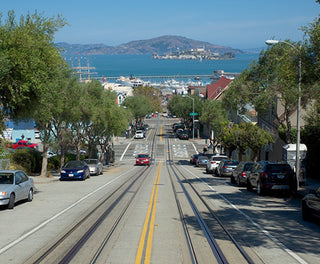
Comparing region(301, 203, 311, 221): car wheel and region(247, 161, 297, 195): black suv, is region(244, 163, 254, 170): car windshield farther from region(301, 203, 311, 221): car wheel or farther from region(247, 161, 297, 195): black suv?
region(301, 203, 311, 221): car wheel

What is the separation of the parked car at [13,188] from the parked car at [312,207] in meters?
10.1

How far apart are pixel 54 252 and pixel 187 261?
9.79 ft

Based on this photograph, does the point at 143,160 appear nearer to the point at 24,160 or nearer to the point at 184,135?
the point at 24,160

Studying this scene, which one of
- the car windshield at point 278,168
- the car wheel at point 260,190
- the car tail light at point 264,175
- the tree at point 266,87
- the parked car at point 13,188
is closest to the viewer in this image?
the parked car at point 13,188

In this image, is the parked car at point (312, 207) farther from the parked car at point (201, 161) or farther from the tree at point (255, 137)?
the parked car at point (201, 161)

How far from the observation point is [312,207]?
1312cm

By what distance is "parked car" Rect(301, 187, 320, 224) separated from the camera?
12828 millimetres

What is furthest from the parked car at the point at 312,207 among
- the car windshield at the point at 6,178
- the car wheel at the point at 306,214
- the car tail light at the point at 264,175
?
the car windshield at the point at 6,178

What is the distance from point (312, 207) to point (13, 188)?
34.1 ft

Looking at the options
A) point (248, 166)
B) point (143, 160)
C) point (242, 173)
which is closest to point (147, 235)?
point (242, 173)

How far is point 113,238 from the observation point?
1109cm

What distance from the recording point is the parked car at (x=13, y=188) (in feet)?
51.5

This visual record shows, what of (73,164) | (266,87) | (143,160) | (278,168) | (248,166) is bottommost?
(143,160)

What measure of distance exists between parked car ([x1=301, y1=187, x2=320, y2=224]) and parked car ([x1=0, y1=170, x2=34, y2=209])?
1010cm
